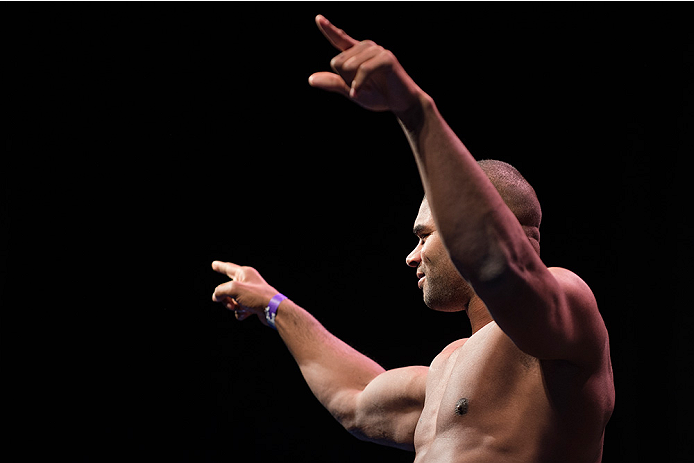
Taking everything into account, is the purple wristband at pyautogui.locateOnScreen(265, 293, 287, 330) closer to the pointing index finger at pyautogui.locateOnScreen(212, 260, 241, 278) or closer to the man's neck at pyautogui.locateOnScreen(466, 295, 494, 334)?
the pointing index finger at pyautogui.locateOnScreen(212, 260, 241, 278)

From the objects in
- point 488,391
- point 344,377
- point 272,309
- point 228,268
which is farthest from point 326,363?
point 488,391

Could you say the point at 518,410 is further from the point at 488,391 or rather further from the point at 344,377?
the point at 344,377

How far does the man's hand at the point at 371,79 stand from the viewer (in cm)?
89

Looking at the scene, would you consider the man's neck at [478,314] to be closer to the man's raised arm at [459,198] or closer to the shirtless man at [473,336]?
the shirtless man at [473,336]

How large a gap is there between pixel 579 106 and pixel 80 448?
213 cm

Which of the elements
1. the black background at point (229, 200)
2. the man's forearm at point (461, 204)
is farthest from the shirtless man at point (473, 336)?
the black background at point (229, 200)

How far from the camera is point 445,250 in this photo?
4.67 feet

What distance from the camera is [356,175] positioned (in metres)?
2.78

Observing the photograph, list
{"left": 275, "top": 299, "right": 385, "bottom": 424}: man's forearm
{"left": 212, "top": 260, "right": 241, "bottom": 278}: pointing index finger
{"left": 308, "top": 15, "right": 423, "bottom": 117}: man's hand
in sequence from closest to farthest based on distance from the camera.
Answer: {"left": 308, "top": 15, "right": 423, "bottom": 117}: man's hand, {"left": 275, "top": 299, "right": 385, "bottom": 424}: man's forearm, {"left": 212, "top": 260, "right": 241, "bottom": 278}: pointing index finger

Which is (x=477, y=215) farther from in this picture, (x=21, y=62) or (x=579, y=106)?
(x=21, y=62)

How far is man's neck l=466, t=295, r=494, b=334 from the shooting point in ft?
4.93

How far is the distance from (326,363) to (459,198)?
0.98m

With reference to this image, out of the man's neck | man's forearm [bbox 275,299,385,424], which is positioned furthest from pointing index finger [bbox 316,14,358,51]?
man's forearm [bbox 275,299,385,424]

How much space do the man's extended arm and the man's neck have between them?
6.9 inches
